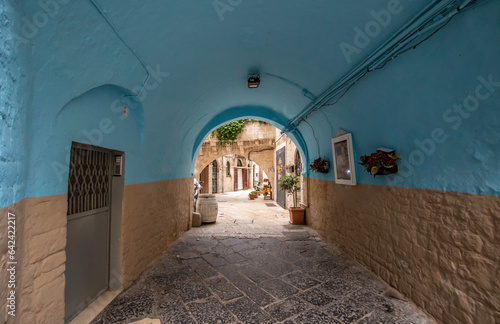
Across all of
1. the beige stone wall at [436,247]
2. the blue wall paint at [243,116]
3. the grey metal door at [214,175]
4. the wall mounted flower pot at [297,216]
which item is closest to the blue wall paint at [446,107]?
the beige stone wall at [436,247]

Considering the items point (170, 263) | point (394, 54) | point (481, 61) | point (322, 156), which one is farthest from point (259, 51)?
point (170, 263)

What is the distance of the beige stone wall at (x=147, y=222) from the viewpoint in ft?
10.3

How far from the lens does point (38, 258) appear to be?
176cm

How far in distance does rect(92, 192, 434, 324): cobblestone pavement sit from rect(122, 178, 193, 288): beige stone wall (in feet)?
0.64

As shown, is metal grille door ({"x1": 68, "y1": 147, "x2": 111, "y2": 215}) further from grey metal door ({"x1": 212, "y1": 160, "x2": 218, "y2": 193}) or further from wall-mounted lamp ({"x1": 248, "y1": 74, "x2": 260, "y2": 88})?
grey metal door ({"x1": 212, "y1": 160, "x2": 218, "y2": 193})

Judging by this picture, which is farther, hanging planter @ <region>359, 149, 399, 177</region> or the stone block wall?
hanging planter @ <region>359, 149, 399, 177</region>

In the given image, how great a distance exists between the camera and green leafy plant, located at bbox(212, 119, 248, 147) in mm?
12594

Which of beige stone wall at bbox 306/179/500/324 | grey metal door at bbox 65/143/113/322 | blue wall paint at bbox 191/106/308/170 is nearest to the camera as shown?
beige stone wall at bbox 306/179/500/324

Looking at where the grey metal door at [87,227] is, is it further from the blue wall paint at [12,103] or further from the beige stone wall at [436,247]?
the beige stone wall at [436,247]

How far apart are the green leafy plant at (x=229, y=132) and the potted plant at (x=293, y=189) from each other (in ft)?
17.5

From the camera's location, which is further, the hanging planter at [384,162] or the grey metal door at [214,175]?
the grey metal door at [214,175]

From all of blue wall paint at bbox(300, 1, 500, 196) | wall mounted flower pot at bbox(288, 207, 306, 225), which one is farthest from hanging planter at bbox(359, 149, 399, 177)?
wall mounted flower pot at bbox(288, 207, 306, 225)

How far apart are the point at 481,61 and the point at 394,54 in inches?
33.7

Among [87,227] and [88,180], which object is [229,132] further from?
[87,227]
